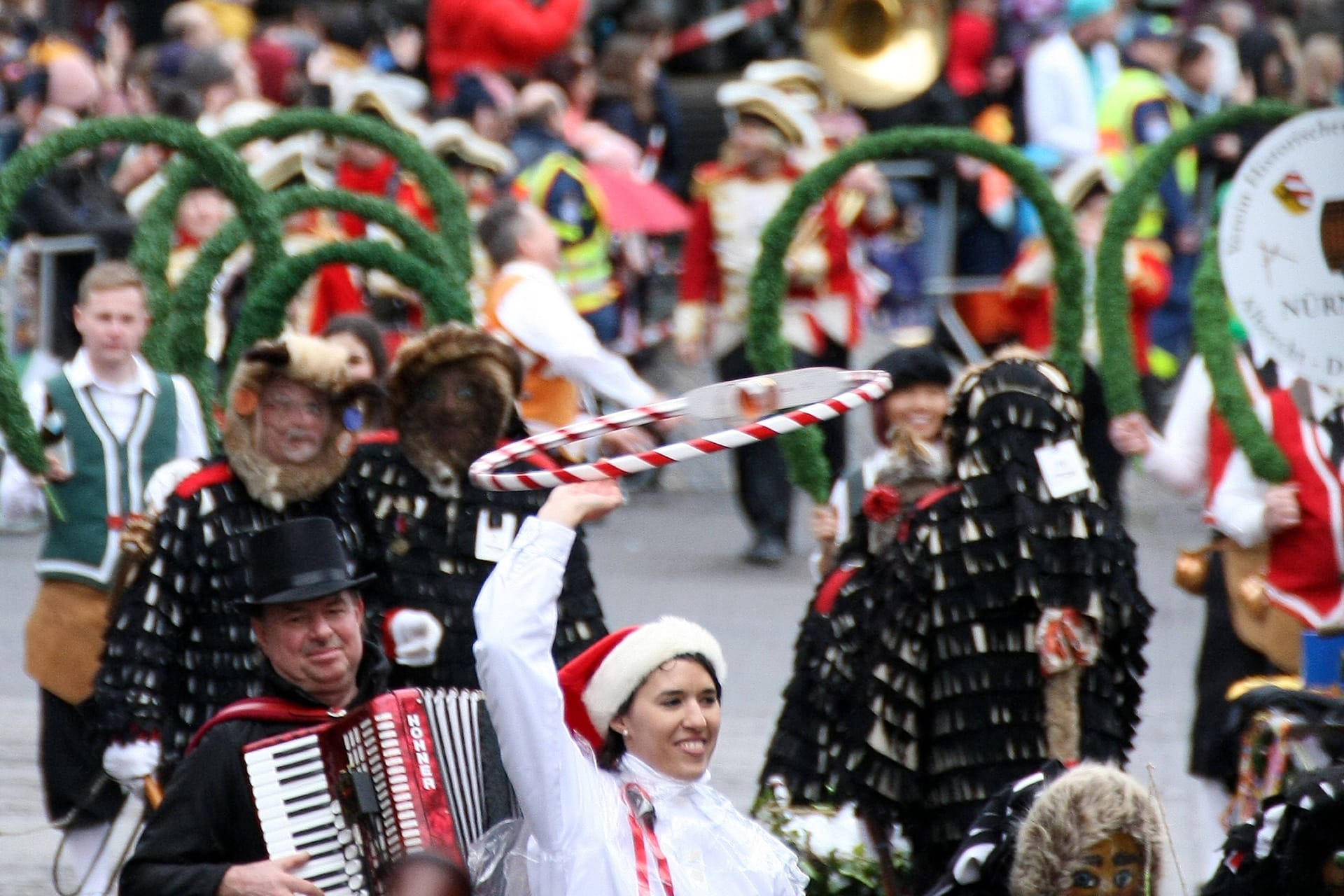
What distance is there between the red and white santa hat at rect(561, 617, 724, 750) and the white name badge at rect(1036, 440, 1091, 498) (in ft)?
4.62

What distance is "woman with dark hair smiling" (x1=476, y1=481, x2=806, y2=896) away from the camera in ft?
13.7

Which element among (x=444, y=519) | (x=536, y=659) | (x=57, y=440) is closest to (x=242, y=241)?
(x=57, y=440)

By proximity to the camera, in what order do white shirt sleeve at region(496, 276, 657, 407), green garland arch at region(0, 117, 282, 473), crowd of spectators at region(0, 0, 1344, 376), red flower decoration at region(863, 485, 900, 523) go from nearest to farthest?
red flower decoration at region(863, 485, 900, 523), green garland arch at region(0, 117, 282, 473), white shirt sleeve at region(496, 276, 657, 407), crowd of spectators at region(0, 0, 1344, 376)

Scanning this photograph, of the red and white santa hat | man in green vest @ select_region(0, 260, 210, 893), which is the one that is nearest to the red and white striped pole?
man in green vest @ select_region(0, 260, 210, 893)

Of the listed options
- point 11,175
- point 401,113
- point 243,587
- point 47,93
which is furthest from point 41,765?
point 47,93

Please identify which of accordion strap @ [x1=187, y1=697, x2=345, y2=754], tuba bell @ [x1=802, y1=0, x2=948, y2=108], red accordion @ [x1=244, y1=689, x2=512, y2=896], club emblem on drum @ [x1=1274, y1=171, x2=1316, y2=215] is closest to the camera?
red accordion @ [x1=244, y1=689, x2=512, y2=896]

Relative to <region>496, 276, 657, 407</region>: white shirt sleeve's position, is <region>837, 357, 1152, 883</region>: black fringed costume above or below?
below

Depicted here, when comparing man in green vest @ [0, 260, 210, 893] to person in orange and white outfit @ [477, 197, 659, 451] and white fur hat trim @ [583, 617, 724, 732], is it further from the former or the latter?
white fur hat trim @ [583, 617, 724, 732]

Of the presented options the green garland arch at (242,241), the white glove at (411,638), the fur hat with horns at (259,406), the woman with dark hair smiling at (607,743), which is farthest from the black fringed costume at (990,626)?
the green garland arch at (242,241)

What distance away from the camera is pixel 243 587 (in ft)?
18.8

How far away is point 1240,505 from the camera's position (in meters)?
6.79

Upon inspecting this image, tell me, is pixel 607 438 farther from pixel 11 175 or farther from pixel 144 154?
pixel 144 154

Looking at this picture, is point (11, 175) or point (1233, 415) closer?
point (1233, 415)

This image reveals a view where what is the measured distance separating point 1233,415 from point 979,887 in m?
2.44
